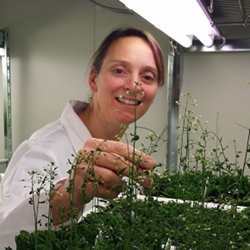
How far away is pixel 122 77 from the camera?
1291 mm

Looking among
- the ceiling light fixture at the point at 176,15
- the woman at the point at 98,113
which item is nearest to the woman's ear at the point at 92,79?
the woman at the point at 98,113

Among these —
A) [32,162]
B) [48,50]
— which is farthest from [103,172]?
[48,50]

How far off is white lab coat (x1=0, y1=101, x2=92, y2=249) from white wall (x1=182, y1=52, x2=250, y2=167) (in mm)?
2066

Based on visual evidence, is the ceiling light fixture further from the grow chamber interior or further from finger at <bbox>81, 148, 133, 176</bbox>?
the grow chamber interior

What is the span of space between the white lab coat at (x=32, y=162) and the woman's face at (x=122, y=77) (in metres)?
0.10

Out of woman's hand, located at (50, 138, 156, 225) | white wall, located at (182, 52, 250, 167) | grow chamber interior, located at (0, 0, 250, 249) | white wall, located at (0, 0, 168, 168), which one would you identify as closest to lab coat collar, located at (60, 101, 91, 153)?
woman's hand, located at (50, 138, 156, 225)

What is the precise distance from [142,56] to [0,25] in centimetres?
316

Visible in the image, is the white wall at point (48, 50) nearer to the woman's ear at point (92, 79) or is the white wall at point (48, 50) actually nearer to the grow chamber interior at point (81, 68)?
the grow chamber interior at point (81, 68)

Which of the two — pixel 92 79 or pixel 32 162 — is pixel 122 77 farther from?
pixel 32 162

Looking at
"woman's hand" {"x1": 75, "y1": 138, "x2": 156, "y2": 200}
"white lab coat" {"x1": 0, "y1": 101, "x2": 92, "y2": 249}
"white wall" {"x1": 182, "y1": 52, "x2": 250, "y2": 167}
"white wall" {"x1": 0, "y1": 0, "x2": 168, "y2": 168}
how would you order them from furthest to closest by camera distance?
1. "white wall" {"x1": 0, "y1": 0, "x2": 168, "y2": 168}
2. "white wall" {"x1": 182, "y1": 52, "x2": 250, "y2": 167}
3. "white lab coat" {"x1": 0, "y1": 101, "x2": 92, "y2": 249}
4. "woman's hand" {"x1": 75, "y1": 138, "x2": 156, "y2": 200}


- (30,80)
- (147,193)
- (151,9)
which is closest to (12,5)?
(30,80)

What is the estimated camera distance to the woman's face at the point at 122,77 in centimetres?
125

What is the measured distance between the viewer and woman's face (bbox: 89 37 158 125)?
1.25 m

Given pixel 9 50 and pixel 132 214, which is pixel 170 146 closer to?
pixel 9 50
